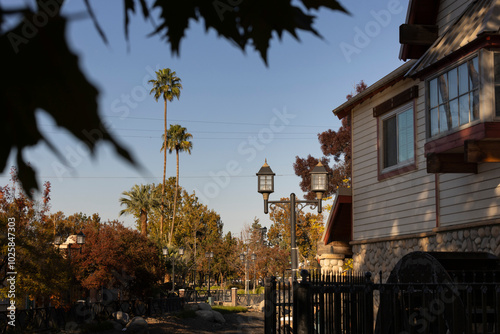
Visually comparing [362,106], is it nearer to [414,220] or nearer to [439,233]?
[414,220]

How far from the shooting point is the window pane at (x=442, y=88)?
10711 mm

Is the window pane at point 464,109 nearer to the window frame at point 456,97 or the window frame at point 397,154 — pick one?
the window frame at point 456,97

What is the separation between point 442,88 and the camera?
10.8m

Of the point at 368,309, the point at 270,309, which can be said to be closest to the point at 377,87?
the point at 270,309

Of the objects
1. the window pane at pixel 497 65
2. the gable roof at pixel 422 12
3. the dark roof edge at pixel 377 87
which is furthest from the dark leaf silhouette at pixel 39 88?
the gable roof at pixel 422 12

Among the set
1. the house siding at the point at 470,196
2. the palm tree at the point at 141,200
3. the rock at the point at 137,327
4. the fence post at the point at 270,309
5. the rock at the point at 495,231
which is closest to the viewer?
the fence post at the point at 270,309

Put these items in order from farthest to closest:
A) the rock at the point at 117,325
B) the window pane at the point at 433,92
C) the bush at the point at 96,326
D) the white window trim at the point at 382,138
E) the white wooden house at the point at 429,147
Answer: the rock at the point at 117,325
the bush at the point at 96,326
the white window trim at the point at 382,138
the window pane at the point at 433,92
the white wooden house at the point at 429,147

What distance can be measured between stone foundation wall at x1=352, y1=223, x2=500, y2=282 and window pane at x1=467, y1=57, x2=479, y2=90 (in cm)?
247

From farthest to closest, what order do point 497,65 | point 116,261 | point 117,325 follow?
1. point 116,261
2. point 117,325
3. point 497,65

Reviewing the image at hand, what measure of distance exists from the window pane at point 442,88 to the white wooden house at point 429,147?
0.02 metres

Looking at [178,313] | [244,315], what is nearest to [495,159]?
[178,313]

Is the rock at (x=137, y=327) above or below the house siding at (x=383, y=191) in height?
below

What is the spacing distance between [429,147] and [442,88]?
111cm

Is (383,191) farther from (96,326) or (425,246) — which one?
(96,326)
